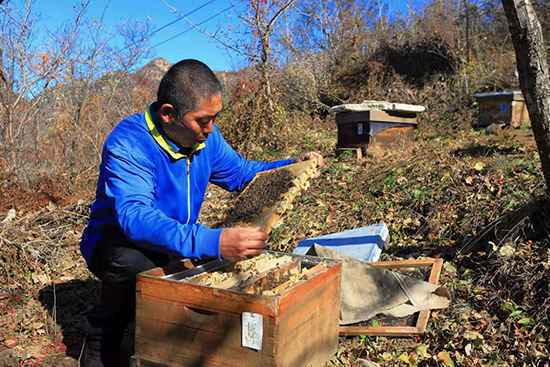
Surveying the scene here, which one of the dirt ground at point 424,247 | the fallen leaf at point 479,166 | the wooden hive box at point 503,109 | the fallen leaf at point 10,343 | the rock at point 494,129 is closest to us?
the dirt ground at point 424,247

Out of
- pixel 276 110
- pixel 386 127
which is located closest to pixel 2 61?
pixel 276 110

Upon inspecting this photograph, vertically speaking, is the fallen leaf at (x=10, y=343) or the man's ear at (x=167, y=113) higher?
the man's ear at (x=167, y=113)

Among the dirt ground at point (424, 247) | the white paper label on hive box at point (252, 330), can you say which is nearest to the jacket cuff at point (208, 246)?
the white paper label on hive box at point (252, 330)

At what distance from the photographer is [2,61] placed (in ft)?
26.5

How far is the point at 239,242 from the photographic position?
7.35ft

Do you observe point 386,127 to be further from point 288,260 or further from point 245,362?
point 245,362

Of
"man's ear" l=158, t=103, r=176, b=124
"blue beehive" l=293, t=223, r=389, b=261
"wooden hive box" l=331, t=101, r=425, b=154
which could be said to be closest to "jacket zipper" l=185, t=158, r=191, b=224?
"man's ear" l=158, t=103, r=176, b=124

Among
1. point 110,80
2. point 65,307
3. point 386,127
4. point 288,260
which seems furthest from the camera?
point 110,80

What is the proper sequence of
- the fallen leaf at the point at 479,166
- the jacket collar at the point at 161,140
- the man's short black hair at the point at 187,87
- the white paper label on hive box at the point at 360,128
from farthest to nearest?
the white paper label on hive box at the point at 360,128 < the fallen leaf at the point at 479,166 < the jacket collar at the point at 161,140 < the man's short black hair at the point at 187,87

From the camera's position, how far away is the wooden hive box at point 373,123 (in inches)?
299

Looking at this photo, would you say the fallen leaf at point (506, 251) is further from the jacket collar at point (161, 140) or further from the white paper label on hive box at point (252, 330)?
the jacket collar at point (161, 140)

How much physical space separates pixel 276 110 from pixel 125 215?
796 centimetres

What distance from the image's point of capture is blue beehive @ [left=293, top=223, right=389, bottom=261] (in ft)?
13.6

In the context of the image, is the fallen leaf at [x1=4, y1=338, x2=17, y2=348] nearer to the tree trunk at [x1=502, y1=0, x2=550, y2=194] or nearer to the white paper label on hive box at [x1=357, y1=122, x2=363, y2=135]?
the tree trunk at [x1=502, y1=0, x2=550, y2=194]
